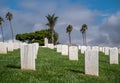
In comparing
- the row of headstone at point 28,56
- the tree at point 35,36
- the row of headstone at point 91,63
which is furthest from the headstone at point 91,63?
the tree at point 35,36

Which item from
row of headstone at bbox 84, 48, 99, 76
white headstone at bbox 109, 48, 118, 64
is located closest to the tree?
white headstone at bbox 109, 48, 118, 64

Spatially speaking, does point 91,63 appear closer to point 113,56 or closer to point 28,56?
point 28,56

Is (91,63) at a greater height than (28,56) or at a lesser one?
lesser

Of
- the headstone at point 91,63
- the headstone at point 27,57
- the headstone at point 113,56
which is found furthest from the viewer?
the headstone at point 113,56

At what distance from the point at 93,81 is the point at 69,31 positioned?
3757 inches

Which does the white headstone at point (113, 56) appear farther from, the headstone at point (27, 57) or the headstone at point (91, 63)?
the headstone at point (27, 57)

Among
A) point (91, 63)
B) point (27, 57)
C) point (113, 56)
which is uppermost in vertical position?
point (27, 57)

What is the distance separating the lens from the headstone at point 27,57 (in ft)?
51.8

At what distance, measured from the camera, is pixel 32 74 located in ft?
46.1

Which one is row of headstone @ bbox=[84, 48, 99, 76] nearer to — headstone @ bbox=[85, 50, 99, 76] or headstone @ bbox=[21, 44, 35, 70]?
headstone @ bbox=[85, 50, 99, 76]

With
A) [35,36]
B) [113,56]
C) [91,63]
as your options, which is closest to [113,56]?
[113,56]

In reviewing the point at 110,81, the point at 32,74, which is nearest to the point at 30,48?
the point at 32,74

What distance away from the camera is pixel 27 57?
15945 millimetres

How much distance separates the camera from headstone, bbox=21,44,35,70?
1580cm
